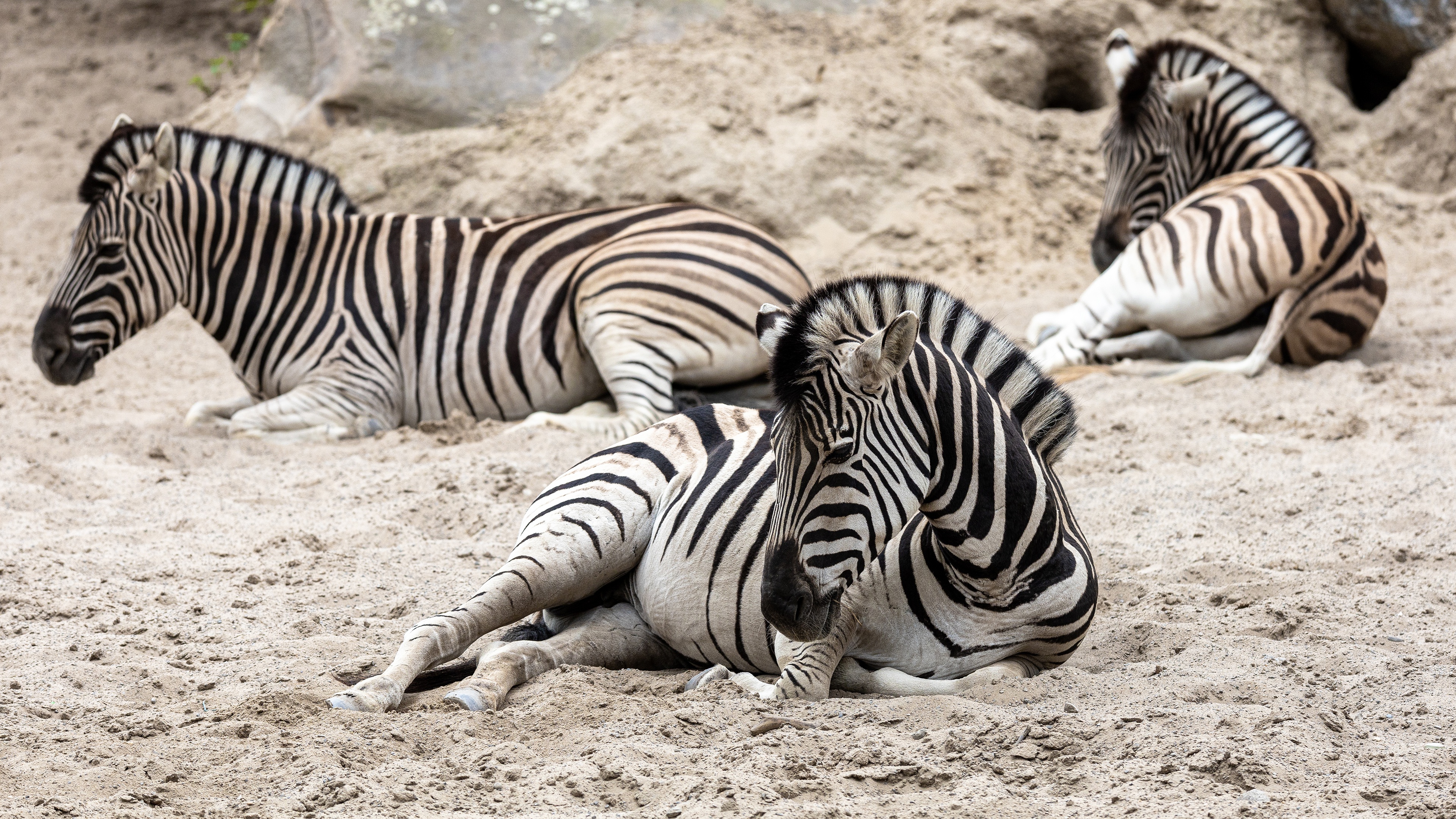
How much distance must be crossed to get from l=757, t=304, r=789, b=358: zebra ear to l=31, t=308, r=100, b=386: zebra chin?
5.20m

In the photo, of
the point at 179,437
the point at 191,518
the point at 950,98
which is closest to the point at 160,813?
the point at 191,518

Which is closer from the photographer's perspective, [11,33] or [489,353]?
[489,353]

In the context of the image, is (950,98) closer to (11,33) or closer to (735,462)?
(735,462)

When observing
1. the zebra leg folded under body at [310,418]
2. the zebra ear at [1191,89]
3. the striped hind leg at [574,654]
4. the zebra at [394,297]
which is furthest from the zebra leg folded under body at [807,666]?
the zebra ear at [1191,89]

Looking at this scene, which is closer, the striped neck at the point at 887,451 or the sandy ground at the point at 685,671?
the sandy ground at the point at 685,671

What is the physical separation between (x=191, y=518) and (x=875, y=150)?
587 cm

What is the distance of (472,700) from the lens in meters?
3.52

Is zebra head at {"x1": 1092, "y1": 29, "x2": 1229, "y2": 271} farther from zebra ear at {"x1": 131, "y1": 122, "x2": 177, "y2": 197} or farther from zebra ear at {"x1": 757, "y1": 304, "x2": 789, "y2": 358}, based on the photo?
zebra ear at {"x1": 757, "y1": 304, "x2": 789, "y2": 358}

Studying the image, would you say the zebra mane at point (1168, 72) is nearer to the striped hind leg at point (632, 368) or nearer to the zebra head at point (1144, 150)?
the zebra head at point (1144, 150)

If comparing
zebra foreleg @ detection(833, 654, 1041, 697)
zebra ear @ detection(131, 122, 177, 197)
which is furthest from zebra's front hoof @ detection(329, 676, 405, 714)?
zebra ear @ detection(131, 122, 177, 197)

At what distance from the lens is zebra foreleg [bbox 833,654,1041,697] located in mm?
3490

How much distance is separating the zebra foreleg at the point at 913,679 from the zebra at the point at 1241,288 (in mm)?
3919

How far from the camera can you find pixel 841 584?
326 cm

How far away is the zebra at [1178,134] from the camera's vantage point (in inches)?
337
